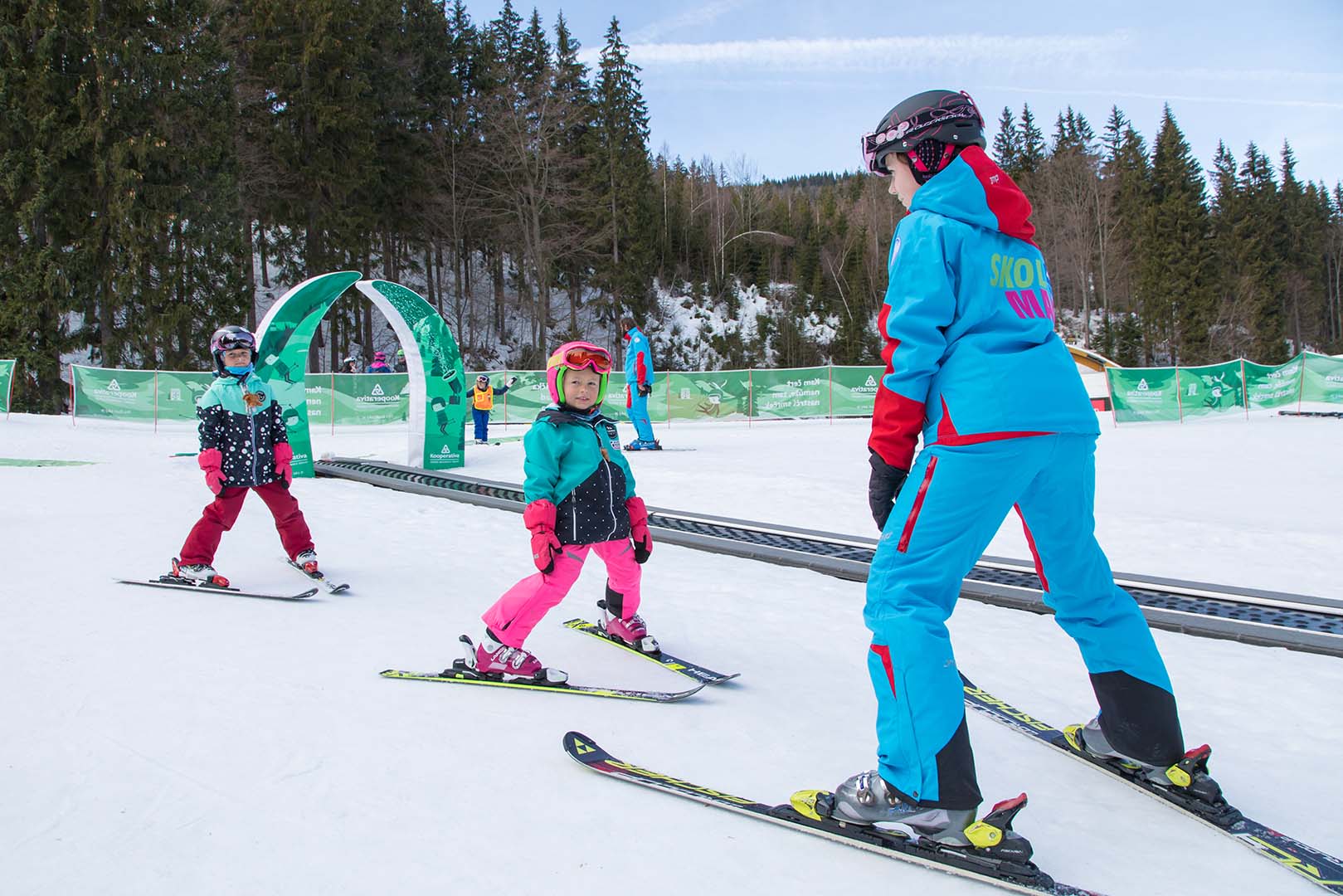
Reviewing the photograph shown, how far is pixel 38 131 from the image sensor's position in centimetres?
2202

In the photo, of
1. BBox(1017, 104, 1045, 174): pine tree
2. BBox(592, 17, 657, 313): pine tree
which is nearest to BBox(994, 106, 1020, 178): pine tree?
BBox(1017, 104, 1045, 174): pine tree

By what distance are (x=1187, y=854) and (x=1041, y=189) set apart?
58.9 metres

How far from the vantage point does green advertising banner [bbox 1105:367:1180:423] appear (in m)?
18.8

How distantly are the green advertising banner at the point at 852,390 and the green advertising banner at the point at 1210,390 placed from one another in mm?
7027

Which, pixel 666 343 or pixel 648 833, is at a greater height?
pixel 666 343

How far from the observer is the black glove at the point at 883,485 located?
2205 mm

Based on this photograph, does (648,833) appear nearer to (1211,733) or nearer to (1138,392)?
(1211,733)

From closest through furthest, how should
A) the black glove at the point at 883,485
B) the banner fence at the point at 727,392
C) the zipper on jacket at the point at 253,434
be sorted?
the black glove at the point at 883,485, the zipper on jacket at the point at 253,434, the banner fence at the point at 727,392

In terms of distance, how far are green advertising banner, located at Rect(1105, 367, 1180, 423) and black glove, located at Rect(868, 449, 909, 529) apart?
62.4 ft

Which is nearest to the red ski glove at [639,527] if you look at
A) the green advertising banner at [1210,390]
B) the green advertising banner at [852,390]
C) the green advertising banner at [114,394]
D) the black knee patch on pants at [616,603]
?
the black knee patch on pants at [616,603]

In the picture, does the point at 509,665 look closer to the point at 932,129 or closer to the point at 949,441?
the point at 949,441

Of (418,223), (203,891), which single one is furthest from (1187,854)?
(418,223)

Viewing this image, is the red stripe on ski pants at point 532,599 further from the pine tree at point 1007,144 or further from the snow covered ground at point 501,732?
the pine tree at point 1007,144

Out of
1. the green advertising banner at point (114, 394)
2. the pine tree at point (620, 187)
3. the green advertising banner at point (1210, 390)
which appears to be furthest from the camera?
the pine tree at point (620, 187)
